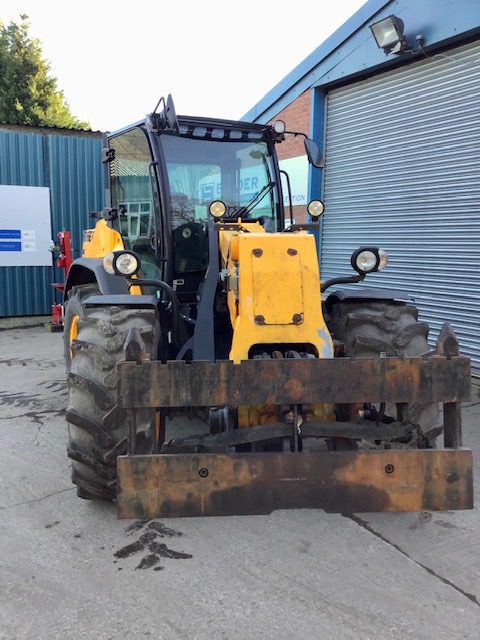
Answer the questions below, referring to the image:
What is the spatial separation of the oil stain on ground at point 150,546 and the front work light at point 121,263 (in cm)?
157

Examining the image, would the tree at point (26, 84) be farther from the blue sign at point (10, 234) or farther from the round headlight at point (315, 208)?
the round headlight at point (315, 208)

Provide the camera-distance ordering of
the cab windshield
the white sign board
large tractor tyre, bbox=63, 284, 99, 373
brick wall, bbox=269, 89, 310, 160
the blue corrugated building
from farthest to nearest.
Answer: the white sign board < brick wall, bbox=269, 89, 310, 160 < the blue corrugated building < large tractor tyre, bbox=63, 284, 99, 373 < the cab windshield

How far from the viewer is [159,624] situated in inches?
99.5

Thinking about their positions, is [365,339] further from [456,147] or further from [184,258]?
[456,147]

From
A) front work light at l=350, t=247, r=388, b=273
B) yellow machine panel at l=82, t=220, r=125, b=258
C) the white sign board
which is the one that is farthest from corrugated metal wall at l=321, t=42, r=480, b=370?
the white sign board

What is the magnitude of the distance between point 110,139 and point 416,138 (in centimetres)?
448

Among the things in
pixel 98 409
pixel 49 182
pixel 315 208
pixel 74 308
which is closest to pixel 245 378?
pixel 98 409

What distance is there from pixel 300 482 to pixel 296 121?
8.67 metres

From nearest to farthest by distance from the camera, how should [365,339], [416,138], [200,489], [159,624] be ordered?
[159,624] → [200,489] → [365,339] → [416,138]

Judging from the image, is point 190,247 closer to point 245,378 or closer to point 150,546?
point 245,378

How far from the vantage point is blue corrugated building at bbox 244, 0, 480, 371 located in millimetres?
7055

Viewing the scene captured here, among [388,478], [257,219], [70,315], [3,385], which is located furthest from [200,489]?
[3,385]

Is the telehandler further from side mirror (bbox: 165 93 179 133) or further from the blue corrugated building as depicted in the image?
the blue corrugated building

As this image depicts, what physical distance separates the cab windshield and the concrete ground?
7.73ft
